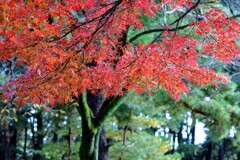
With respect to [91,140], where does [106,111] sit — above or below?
above

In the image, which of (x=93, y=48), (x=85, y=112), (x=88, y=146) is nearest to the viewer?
(x=93, y=48)

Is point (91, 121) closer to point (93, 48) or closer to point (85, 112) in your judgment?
point (85, 112)

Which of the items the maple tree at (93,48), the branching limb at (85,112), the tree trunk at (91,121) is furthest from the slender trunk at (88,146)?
the maple tree at (93,48)

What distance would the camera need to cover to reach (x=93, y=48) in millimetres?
2689

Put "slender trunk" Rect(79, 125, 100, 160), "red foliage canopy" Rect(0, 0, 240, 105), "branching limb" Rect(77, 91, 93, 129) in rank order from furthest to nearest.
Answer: "slender trunk" Rect(79, 125, 100, 160) < "branching limb" Rect(77, 91, 93, 129) < "red foliage canopy" Rect(0, 0, 240, 105)

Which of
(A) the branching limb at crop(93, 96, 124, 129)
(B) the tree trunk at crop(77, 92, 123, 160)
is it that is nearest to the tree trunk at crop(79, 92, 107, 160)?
(B) the tree trunk at crop(77, 92, 123, 160)

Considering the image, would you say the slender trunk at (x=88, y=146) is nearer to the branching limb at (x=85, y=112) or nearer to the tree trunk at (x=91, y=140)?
the tree trunk at (x=91, y=140)

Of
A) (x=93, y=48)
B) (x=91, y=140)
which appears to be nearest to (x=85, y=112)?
(x=91, y=140)

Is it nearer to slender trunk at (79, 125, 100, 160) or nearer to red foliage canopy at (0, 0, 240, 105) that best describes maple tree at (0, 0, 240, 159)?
red foliage canopy at (0, 0, 240, 105)

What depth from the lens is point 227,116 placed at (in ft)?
18.4

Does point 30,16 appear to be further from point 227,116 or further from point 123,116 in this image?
point 123,116

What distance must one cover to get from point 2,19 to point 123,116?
5.37 meters

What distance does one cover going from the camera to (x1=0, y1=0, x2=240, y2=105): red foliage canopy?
7.20 ft

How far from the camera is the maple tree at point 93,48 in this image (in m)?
2.20
